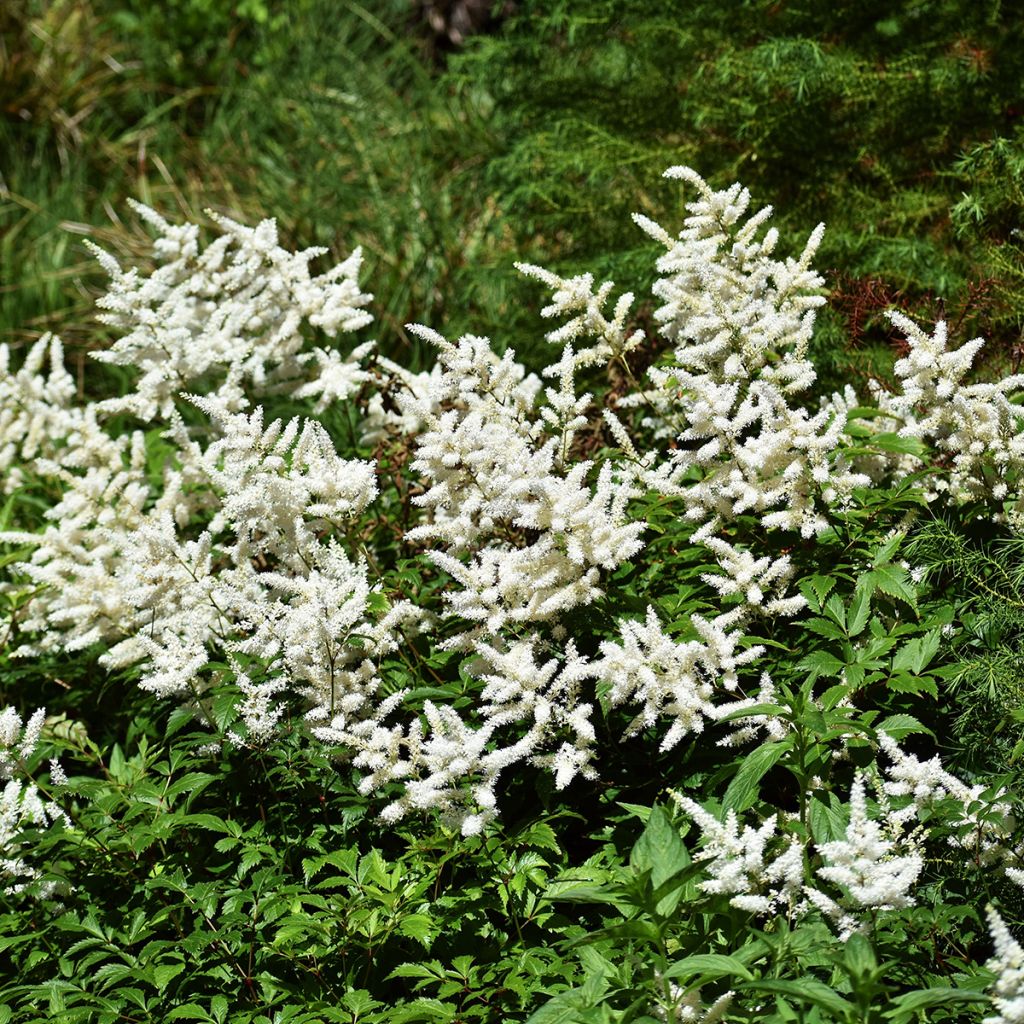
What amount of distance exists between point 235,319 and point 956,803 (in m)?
2.58

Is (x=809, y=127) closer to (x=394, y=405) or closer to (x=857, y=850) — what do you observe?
(x=394, y=405)

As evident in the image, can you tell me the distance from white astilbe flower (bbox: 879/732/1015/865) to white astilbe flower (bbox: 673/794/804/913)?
0.92 feet

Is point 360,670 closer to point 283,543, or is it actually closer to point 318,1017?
point 283,543

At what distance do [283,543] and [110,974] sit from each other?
3.61ft

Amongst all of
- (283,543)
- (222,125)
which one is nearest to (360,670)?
(283,543)

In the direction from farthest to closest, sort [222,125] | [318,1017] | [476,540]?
1. [222,125]
2. [476,540]
3. [318,1017]

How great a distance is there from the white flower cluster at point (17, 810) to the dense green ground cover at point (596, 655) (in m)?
0.06

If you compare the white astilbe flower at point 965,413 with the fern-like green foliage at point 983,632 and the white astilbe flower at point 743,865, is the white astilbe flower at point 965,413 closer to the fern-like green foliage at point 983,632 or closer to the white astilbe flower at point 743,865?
the fern-like green foliage at point 983,632

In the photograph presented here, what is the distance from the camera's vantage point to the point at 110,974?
264 centimetres

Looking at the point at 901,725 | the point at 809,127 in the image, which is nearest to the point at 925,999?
the point at 901,725

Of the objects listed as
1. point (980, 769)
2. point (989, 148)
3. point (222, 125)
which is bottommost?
point (222, 125)

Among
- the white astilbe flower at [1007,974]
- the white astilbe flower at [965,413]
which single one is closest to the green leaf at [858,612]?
the white astilbe flower at [965,413]

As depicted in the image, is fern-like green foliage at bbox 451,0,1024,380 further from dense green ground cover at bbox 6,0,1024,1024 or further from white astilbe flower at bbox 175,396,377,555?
white astilbe flower at bbox 175,396,377,555

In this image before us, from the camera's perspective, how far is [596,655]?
10.1 feet
